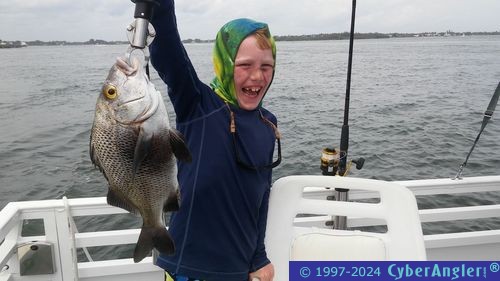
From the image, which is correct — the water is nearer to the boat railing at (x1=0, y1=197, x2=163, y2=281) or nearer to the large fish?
the boat railing at (x1=0, y1=197, x2=163, y2=281)

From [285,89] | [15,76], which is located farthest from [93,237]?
[15,76]

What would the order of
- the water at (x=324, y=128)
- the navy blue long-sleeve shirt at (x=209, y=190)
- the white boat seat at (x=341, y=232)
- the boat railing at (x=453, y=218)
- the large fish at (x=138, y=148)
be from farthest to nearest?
the water at (x=324, y=128)
the boat railing at (x=453, y=218)
the white boat seat at (x=341, y=232)
the navy blue long-sleeve shirt at (x=209, y=190)
the large fish at (x=138, y=148)

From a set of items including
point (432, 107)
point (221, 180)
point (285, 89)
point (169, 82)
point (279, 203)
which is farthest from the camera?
point (285, 89)

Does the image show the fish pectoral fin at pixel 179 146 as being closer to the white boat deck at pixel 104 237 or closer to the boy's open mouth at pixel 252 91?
the boy's open mouth at pixel 252 91

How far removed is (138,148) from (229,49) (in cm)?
72

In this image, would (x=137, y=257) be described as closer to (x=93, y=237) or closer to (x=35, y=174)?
(x=93, y=237)

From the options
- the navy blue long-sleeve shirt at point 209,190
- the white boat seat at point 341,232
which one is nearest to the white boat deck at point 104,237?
the white boat seat at point 341,232

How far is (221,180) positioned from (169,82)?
0.52 m

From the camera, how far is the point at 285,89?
19.1 metres

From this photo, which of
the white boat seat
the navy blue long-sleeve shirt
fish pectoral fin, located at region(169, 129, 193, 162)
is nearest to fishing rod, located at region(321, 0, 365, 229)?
the white boat seat

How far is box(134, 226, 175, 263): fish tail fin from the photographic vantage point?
1.65 metres

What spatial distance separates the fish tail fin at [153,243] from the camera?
165 cm

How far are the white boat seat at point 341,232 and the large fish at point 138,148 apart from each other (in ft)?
3.59

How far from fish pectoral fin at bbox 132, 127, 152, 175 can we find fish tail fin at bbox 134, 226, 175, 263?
31 centimetres
